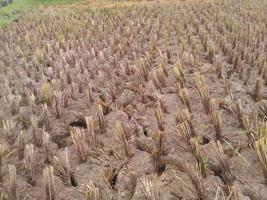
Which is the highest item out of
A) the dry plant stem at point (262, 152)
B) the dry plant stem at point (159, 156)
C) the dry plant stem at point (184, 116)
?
the dry plant stem at point (262, 152)

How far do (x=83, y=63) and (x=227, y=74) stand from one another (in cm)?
225

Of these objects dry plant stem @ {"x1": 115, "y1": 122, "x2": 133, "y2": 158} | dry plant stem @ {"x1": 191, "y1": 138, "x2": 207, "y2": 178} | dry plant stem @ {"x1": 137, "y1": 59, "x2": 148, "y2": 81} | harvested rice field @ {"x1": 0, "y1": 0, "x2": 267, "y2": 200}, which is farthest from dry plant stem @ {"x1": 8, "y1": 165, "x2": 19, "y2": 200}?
dry plant stem @ {"x1": 137, "y1": 59, "x2": 148, "y2": 81}

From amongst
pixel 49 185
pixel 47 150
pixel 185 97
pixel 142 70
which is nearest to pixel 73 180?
pixel 49 185

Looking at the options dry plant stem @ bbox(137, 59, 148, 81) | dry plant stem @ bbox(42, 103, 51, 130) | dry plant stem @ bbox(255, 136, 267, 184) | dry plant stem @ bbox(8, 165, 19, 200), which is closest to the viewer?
dry plant stem @ bbox(255, 136, 267, 184)

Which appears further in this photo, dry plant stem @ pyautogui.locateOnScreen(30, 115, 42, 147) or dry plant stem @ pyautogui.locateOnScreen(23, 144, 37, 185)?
dry plant stem @ pyautogui.locateOnScreen(30, 115, 42, 147)

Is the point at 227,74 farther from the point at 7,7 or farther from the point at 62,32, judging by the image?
the point at 7,7

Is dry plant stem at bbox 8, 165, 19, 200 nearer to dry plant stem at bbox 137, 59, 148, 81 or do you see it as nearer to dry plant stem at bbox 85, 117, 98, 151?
dry plant stem at bbox 85, 117, 98, 151

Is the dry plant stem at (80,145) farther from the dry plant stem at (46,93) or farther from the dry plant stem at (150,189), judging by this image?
the dry plant stem at (46,93)

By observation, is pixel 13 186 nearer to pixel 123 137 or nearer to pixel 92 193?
pixel 92 193

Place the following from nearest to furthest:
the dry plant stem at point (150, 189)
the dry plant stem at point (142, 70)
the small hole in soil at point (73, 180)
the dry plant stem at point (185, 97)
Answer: the dry plant stem at point (150, 189) → the small hole in soil at point (73, 180) → the dry plant stem at point (185, 97) → the dry plant stem at point (142, 70)

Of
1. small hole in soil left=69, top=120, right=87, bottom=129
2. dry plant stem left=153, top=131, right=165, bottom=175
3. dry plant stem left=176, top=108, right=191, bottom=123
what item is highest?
dry plant stem left=176, top=108, right=191, bottom=123

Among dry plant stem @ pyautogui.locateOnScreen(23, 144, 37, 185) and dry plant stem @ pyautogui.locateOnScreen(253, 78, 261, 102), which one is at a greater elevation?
dry plant stem @ pyautogui.locateOnScreen(23, 144, 37, 185)

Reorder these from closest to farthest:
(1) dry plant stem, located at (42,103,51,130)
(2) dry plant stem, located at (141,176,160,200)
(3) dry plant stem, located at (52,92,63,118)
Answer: (2) dry plant stem, located at (141,176,160,200) < (1) dry plant stem, located at (42,103,51,130) < (3) dry plant stem, located at (52,92,63,118)

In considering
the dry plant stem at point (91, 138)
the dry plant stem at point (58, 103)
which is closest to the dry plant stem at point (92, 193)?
the dry plant stem at point (91, 138)
